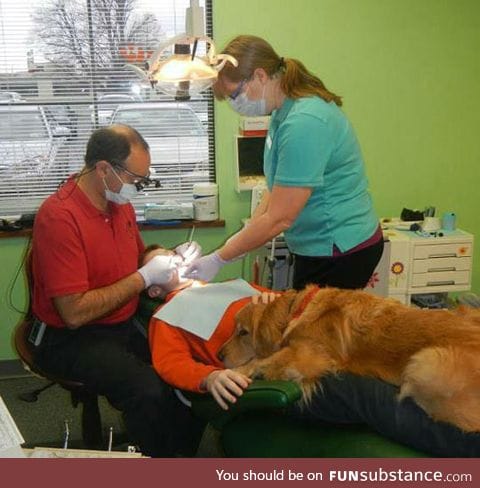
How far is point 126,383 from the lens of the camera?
172cm

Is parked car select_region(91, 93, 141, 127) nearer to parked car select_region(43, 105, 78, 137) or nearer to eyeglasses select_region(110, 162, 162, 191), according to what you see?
parked car select_region(43, 105, 78, 137)

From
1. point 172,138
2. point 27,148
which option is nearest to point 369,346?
point 172,138

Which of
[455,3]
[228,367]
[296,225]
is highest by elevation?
[455,3]

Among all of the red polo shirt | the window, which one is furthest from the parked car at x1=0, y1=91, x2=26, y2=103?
the red polo shirt

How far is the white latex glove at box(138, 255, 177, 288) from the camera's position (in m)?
1.93

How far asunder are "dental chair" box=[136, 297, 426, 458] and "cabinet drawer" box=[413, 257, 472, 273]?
5.51ft

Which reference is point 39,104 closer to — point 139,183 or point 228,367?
point 139,183

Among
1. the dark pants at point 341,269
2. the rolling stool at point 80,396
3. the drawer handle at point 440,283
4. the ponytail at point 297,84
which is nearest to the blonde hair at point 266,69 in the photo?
the ponytail at point 297,84

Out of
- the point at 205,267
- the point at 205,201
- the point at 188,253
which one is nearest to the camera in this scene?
the point at 205,267

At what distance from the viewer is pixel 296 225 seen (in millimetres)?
2029

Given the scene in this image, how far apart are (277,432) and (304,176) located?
2.55ft

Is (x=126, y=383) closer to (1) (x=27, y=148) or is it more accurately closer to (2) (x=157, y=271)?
(2) (x=157, y=271)
